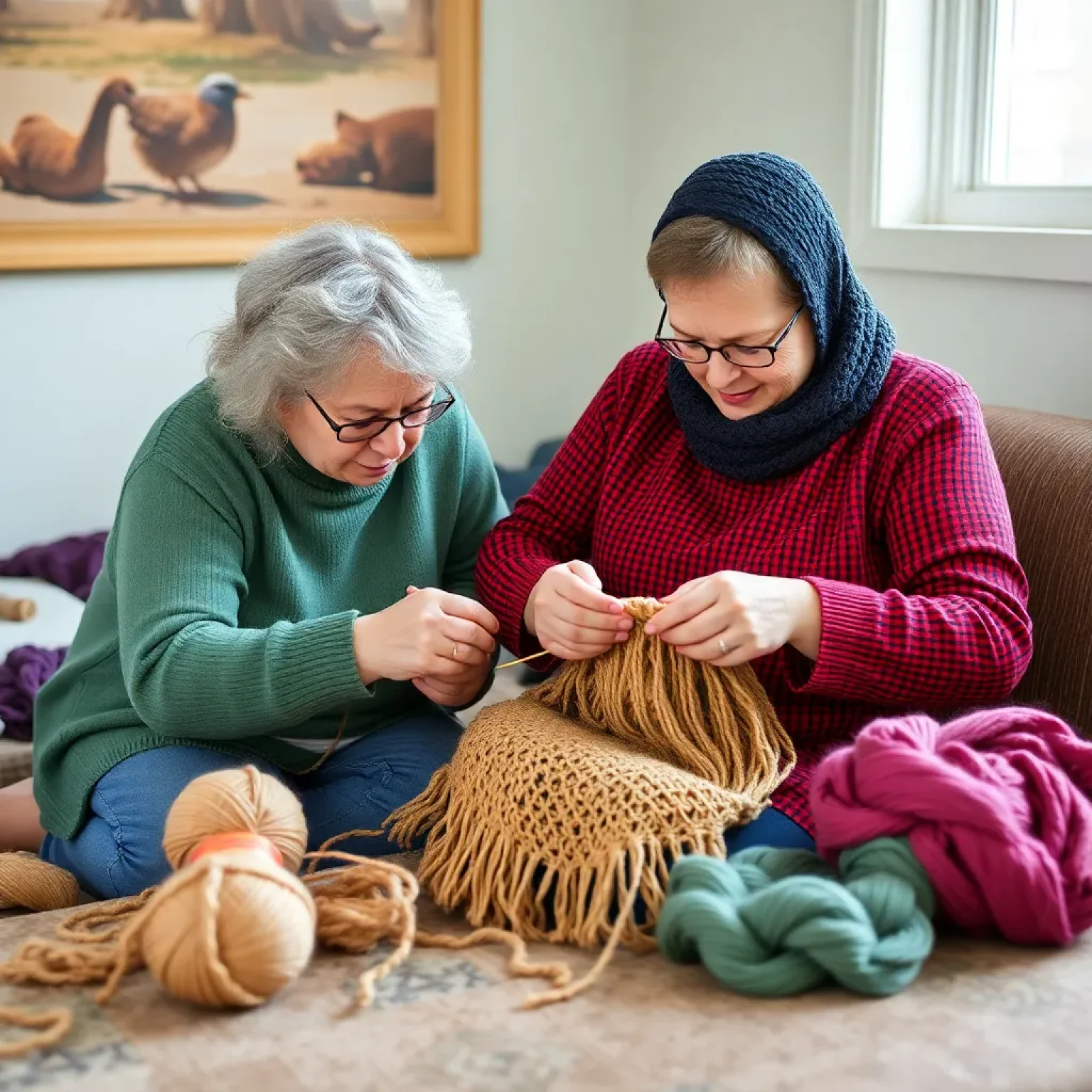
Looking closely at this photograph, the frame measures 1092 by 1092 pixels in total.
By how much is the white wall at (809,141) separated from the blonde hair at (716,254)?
742 mm

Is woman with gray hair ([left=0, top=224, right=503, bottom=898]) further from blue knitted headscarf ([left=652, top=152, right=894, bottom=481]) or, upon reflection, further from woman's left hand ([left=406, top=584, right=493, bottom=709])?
blue knitted headscarf ([left=652, top=152, right=894, bottom=481])

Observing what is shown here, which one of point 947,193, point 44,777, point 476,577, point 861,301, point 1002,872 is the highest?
point 947,193

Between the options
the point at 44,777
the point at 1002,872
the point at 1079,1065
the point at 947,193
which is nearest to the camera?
the point at 1079,1065

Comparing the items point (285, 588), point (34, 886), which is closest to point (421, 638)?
point (285, 588)

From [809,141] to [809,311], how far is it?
122 centimetres

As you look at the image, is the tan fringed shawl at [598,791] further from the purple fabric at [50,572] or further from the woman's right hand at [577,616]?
the purple fabric at [50,572]

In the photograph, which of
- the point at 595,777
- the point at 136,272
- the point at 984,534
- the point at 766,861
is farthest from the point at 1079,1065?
the point at 136,272

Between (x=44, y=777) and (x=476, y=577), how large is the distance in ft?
1.92

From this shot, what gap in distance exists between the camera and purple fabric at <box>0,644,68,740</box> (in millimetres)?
2174

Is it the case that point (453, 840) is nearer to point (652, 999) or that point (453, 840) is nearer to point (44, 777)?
point (652, 999)

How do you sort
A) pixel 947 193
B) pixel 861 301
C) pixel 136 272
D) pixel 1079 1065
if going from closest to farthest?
1. pixel 1079 1065
2. pixel 861 301
3. pixel 947 193
4. pixel 136 272

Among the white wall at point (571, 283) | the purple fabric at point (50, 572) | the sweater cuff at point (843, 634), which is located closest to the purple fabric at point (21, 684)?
the purple fabric at point (50, 572)

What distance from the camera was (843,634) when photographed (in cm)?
138

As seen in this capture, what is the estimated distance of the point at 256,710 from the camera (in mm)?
1490
